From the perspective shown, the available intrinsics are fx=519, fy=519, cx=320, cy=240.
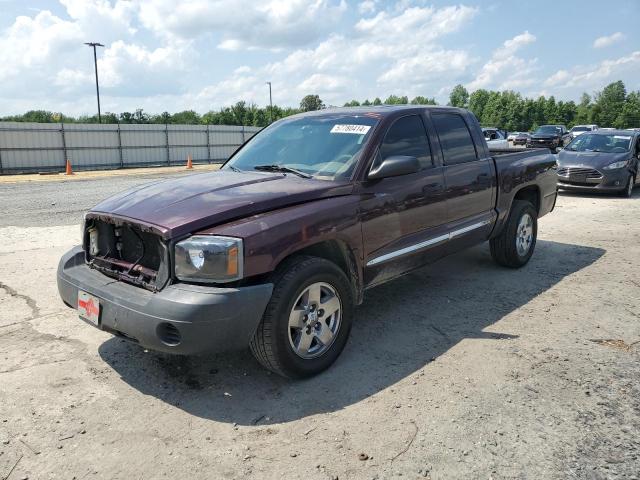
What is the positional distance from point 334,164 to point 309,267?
1.04 m

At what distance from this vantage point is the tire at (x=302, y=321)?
3238mm

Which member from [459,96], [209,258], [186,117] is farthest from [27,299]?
[459,96]

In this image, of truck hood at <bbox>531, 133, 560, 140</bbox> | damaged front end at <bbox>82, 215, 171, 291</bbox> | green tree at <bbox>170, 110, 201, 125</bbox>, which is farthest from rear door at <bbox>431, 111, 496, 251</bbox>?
green tree at <bbox>170, 110, 201, 125</bbox>

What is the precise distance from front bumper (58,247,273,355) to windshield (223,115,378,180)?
1.31 metres

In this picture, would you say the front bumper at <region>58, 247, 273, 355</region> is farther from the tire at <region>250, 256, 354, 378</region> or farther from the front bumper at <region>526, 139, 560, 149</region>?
the front bumper at <region>526, 139, 560, 149</region>

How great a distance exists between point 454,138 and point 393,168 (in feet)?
4.86

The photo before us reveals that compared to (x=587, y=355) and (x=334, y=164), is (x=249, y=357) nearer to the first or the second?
(x=334, y=164)

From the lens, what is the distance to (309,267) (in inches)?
133

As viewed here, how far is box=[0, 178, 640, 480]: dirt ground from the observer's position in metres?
2.69

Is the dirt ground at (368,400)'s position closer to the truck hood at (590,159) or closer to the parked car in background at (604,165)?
the parked car in background at (604,165)

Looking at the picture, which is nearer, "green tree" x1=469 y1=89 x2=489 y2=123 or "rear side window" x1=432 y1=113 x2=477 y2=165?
"rear side window" x1=432 y1=113 x2=477 y2=165

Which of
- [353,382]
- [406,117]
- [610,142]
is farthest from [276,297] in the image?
[610,142]

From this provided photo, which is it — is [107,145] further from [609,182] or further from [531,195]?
[531,195]

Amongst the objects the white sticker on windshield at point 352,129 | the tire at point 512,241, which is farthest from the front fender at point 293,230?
the tire at point 512,241
